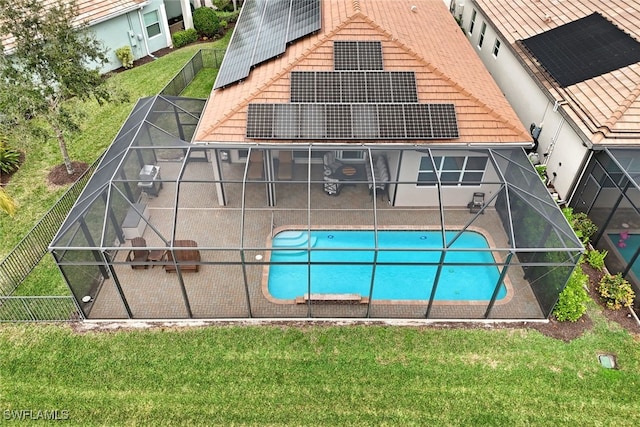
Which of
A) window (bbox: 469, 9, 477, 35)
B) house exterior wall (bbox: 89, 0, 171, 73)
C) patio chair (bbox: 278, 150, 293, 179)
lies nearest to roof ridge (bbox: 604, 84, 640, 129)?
patio chair (bbox: 278, 150, 293, 179)

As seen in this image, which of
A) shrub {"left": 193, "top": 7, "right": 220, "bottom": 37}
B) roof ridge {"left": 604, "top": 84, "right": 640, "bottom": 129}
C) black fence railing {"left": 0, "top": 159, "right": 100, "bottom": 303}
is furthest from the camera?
shrub {"left": 193, "top": 7, "right": 220, "bottom": 37}

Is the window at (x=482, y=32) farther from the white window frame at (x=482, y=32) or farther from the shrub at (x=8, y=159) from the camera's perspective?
the shrub at (x=8, y=159)

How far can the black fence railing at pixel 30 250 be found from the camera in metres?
16.9

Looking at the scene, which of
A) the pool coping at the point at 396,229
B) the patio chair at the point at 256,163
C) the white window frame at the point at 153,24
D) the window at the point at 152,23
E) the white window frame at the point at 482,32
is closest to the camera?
the pool coping at the point at 396,229

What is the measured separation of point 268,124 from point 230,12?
2434 centimetres

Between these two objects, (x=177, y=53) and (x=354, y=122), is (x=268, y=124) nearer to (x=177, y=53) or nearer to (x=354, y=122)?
(x=354, y=122)

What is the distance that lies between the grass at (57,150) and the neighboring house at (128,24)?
143cm

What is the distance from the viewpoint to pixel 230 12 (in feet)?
125

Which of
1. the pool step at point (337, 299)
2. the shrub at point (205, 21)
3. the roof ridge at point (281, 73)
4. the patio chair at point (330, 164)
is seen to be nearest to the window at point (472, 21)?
the roof ridge at point (281, 73)

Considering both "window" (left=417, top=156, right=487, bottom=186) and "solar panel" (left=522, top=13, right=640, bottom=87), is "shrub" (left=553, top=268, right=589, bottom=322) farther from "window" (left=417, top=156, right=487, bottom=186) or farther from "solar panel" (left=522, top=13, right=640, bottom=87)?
"solar panel" (left=522, top=13, right=640, bottom=87)

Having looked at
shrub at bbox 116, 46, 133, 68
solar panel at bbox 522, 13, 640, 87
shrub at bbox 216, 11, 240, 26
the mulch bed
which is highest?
solar panel at bbox 522, 13, 640, 87

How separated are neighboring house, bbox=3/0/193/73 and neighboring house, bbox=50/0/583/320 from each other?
38.0ft

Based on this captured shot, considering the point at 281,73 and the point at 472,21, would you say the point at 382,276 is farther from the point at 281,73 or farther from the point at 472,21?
the point at 472,21

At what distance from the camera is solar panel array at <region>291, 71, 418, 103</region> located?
741 inches
